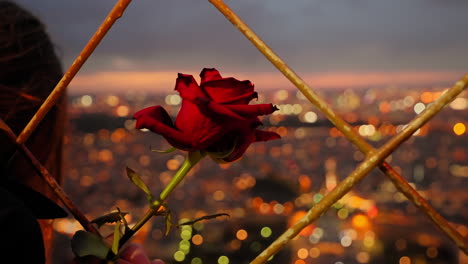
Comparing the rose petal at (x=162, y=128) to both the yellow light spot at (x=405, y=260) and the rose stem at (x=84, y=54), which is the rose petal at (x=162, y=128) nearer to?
the rose stem at (x=84, y=54)

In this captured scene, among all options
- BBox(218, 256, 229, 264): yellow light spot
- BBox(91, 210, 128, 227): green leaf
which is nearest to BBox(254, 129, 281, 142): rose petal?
BBox(91, 210, 128, 227): green leaf

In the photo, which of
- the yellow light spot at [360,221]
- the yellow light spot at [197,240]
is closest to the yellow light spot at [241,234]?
the yellow light spot at [197,240]

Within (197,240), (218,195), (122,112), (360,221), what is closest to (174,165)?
(122,112)

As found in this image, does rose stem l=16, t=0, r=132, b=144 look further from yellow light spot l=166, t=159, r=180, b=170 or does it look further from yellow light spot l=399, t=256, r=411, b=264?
yellow light spot l=399, t=256, r=411, b=264

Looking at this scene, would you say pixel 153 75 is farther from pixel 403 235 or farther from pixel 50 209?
pixel 403 235

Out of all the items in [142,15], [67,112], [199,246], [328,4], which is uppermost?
[328,4]

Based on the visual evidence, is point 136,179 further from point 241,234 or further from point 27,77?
point 241,234

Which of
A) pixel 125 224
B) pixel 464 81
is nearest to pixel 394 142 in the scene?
pixel 464 81
